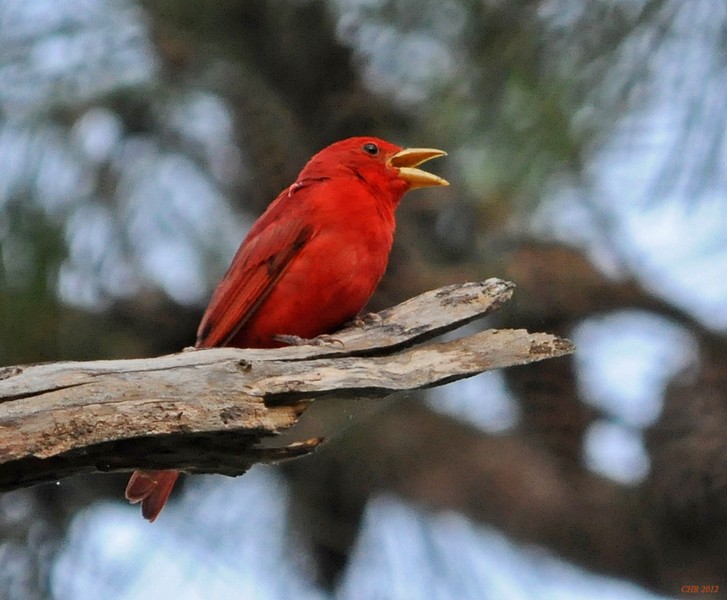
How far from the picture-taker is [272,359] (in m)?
3.21

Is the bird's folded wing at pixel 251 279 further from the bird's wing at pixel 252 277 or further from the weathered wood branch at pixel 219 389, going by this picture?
the weathered wood branch at pixel 219 389

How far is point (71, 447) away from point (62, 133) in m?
2.13

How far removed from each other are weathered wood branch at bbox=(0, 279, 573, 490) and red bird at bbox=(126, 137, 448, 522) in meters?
0.63

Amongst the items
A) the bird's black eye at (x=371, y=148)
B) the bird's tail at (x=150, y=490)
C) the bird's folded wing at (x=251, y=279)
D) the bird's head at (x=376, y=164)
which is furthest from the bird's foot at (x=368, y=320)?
the bird's black eye at (x=371, y=148)

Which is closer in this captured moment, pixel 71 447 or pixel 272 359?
pixel 71 447

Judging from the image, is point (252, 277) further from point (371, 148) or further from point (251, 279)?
point (371, 148)

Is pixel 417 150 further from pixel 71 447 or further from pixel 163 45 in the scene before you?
pixel 71 447

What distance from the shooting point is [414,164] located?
4898 mm

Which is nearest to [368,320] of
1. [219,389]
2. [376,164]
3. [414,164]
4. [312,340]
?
[312,340]

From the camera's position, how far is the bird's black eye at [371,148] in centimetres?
484

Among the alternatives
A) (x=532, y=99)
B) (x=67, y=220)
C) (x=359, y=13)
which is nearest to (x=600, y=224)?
(x=532, y=99)

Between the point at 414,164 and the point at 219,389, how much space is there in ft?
6.89

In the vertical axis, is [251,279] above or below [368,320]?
below

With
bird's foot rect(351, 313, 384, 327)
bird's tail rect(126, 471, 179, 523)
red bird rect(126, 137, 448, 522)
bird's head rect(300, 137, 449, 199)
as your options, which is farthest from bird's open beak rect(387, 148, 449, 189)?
bird's tail rect(126, 471, 179, 523)
